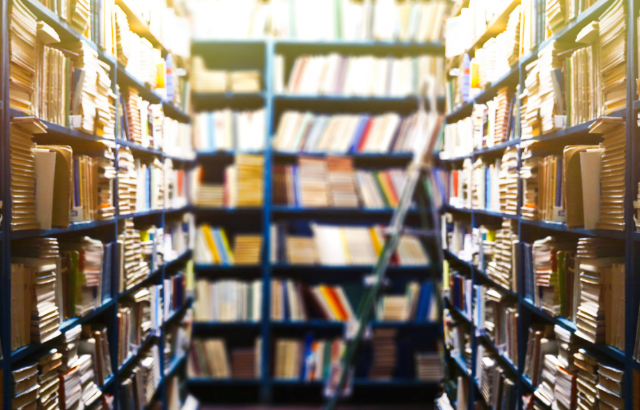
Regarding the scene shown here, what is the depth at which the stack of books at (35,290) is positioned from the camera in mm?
1138

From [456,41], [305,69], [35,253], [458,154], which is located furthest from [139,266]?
[305,69]

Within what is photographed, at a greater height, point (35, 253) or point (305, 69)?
point (305, 69)

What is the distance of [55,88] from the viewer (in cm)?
128

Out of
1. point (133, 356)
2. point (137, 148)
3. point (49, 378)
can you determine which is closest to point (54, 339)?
point (49, 378)

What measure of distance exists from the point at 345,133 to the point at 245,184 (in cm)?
71

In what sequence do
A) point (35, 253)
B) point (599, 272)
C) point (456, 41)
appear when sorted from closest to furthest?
point (599, 272)
point (35, 253)
point (456, 41)

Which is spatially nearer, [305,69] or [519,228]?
[519,228]

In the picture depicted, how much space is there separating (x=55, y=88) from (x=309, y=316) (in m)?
2.37

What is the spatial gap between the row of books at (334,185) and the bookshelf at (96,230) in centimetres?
64

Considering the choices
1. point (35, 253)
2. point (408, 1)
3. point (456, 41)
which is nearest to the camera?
point (35, 253)

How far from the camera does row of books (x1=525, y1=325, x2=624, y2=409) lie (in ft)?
3.34

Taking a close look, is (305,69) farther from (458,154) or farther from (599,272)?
(599,272)

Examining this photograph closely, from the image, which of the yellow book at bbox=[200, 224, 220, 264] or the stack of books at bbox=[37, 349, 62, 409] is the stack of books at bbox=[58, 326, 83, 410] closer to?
the stack of books at bbox=[37, 349, 62, 409]

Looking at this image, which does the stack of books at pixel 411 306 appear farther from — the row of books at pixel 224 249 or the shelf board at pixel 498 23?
the shelf board at pixel 498 23
